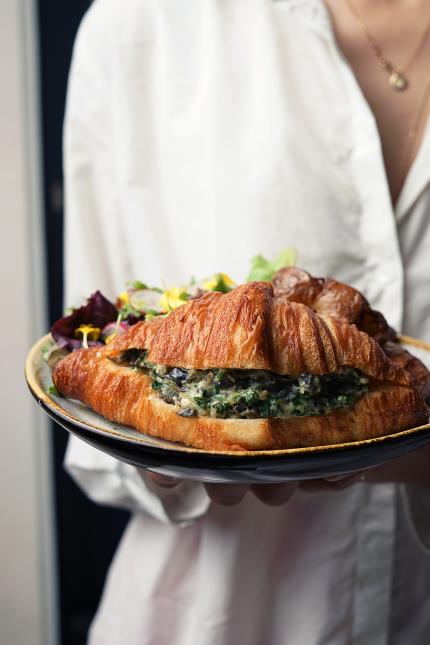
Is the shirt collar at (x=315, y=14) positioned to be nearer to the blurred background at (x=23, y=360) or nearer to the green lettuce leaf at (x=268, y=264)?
the green lettuce leaf at (x=268, y=264)

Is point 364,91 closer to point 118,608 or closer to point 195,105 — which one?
point 195,105

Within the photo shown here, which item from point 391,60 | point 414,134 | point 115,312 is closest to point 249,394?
point 115,312

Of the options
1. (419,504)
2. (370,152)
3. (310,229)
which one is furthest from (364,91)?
(419,504)

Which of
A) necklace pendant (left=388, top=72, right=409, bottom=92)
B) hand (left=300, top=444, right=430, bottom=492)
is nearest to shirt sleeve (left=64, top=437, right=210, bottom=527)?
hand (left=300, top=444, right=430, bottom=492)

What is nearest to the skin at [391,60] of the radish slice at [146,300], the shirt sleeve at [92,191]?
the shirt sleeve at [92,191]

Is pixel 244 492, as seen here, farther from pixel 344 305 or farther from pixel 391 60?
pixel 391 60

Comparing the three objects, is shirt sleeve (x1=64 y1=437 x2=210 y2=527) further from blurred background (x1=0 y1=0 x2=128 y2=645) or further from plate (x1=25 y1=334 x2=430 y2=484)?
blurred background (x1=0 y1=0 x2=128 y2=645)

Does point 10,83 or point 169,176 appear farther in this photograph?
point 10,83
